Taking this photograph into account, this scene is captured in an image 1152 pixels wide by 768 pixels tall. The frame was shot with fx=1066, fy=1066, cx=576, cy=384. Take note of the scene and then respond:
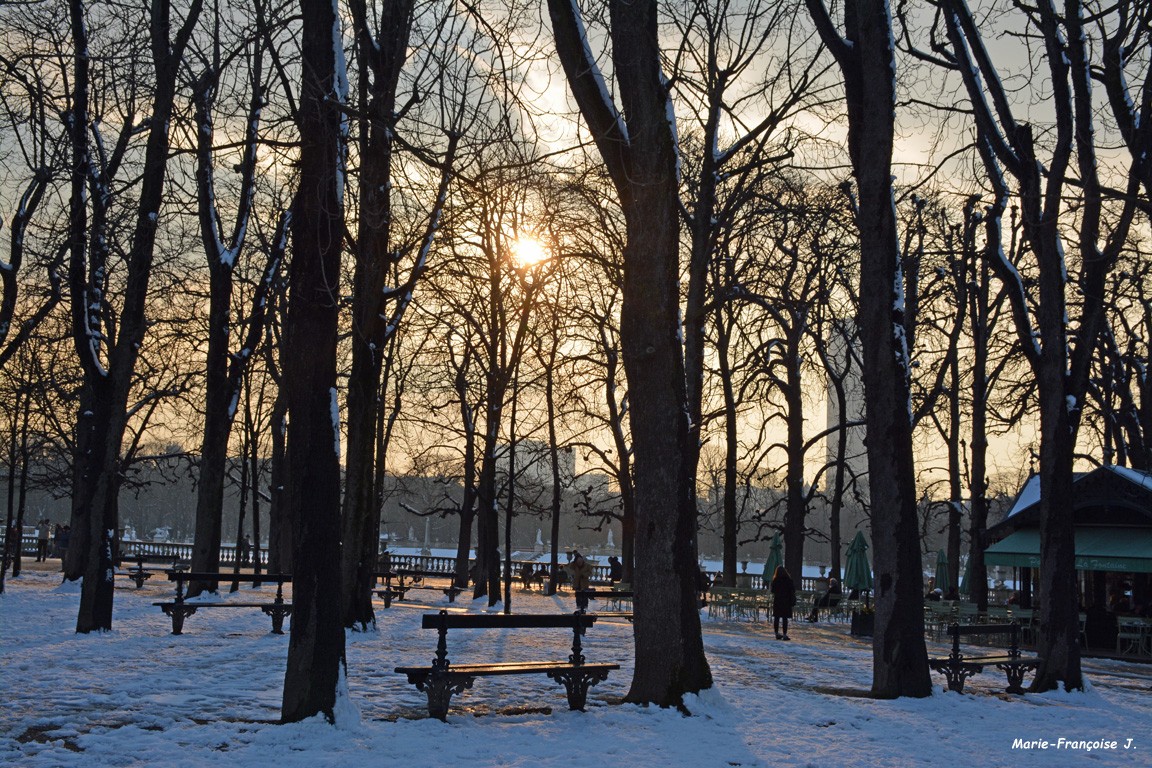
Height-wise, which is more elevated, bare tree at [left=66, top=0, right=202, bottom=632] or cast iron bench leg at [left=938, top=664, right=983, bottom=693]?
bare tree at [left=66, top=0, right=202, bottom=632]

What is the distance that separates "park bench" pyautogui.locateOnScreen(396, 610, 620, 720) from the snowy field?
0.23m

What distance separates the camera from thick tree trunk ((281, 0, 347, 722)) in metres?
8.59

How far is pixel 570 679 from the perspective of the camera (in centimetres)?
1027

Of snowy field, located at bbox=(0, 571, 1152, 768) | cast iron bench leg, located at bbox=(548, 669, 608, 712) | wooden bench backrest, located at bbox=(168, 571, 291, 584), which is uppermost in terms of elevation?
wooden bench backrest, located at bbox=(168, 571, 291, 584)

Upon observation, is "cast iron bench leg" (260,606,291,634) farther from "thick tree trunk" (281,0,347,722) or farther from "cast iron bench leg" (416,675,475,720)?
"thick tree trunk" (281,0,347,722)

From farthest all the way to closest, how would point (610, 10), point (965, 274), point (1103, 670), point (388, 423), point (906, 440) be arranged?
point (388, 423)
point (965, 274)
point (1103, 670)
point (906, 440)
point (610, 10)

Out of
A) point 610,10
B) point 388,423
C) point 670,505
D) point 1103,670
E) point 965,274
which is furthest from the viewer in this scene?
point 388,423

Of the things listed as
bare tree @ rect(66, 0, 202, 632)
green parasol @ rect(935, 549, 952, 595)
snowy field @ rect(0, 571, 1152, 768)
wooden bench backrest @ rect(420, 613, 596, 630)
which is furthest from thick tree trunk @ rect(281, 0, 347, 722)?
green parasol @ rect(935, 549, 952, 595)

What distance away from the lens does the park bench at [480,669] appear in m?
9.46

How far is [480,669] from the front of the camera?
9883 millimetres

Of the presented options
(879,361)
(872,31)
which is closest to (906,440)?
(879,361)

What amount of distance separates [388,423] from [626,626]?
15.0 metres

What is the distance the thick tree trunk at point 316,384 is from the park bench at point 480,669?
3.08 feet

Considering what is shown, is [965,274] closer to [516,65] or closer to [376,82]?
[376,82]
